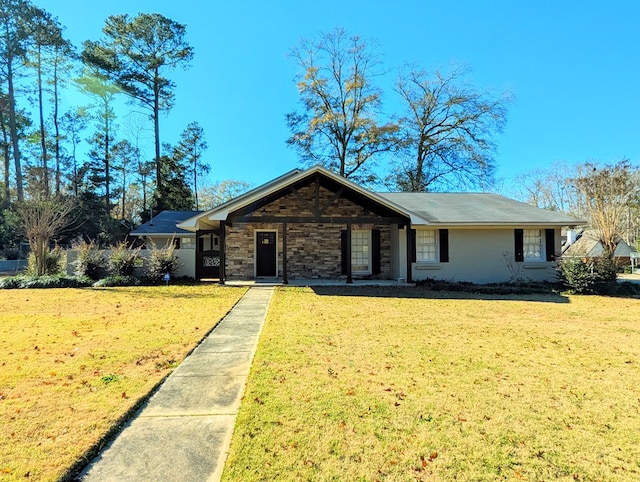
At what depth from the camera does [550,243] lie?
14.5 metres

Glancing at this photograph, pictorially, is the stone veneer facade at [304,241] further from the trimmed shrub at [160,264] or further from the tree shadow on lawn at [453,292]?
the tree shadow on lawn at [453,292]

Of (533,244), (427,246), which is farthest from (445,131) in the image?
(427,246)

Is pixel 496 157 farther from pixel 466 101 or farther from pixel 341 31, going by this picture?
pixel 341 31

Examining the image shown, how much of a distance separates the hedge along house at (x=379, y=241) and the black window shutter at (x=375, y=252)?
4 centimetres

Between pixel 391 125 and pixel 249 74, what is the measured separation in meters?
11.5

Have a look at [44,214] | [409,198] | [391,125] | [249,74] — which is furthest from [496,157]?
[44,214]

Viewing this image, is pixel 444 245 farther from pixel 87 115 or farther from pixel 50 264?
pixel 87 115

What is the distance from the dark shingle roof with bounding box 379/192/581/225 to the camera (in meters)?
13.9

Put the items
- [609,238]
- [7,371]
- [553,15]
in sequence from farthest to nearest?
1. [609,238]
2. [553,15]
3. [7,371]

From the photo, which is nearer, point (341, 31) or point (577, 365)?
point (577, 365)

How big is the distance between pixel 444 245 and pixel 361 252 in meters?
3.40

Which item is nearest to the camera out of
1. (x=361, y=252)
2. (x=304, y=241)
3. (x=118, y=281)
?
(x=118, y=281)

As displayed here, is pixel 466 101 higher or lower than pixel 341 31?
lower

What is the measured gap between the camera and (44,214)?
1473cm
